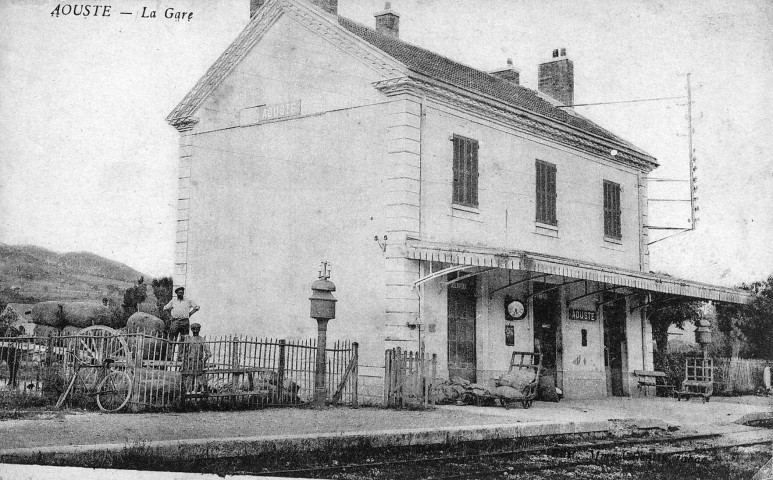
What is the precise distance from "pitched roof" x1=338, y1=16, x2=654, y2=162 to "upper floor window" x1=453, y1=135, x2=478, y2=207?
113cm

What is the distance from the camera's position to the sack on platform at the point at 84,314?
13.2 meters

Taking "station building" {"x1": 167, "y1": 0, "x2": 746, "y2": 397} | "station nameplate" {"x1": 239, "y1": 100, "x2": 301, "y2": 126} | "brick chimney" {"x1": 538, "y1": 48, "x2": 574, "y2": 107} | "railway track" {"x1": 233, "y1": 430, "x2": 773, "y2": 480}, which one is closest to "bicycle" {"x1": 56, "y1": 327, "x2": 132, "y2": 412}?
"railway track" {"x1": 233, "y1": 430, "x2": 773, "y2": 480}

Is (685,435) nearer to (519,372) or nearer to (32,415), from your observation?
(519,372)

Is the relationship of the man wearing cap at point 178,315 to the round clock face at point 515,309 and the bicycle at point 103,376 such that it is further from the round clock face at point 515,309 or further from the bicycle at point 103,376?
the round clock face at point 515,309

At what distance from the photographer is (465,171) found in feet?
53.1

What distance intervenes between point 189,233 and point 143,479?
11841 mm

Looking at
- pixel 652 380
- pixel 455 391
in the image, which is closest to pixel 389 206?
pixel 455 391

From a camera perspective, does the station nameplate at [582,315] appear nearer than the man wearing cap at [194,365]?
No

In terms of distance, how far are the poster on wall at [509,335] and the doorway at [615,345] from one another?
4.20 metres

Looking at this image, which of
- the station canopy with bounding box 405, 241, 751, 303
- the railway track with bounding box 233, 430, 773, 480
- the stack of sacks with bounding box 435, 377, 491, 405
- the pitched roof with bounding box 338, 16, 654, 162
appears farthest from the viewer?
the pitched roof with bounding box 338, 16, 654, 162

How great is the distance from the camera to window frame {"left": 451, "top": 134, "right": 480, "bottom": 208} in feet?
52.4

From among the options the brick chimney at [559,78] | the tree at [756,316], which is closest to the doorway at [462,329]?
the tree at [756,316]

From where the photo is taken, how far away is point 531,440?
1095 cm

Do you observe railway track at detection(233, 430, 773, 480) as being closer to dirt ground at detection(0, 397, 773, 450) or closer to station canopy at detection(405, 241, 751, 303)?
dirt ground at detection(0, 397, 773, 450)
